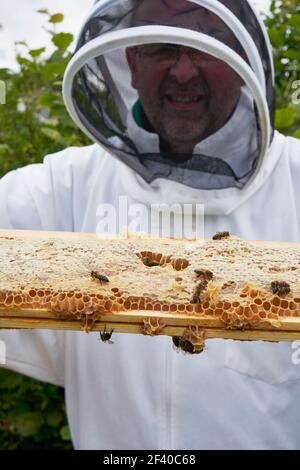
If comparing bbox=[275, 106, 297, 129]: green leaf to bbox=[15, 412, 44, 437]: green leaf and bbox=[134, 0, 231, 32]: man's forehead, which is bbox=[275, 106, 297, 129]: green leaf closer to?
bbox=[134, 0, 231, 32]: man's forehead

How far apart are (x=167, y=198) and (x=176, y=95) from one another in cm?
40

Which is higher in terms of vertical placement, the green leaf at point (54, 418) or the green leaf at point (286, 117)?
the green leaf at point (286, 117)

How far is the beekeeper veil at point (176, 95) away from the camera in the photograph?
83.0 inches

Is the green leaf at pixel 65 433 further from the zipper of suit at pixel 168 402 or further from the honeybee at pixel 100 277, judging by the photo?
the honeybee at pixel 100 277

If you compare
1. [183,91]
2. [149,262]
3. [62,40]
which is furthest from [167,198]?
[62,40]

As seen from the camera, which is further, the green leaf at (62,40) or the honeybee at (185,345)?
the green leaf at (62,40)

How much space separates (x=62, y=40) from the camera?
298cm

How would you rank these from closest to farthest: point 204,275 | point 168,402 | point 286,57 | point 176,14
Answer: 1. point 204,275
2. point 176,14
3. point 168,402
4. point 286,57

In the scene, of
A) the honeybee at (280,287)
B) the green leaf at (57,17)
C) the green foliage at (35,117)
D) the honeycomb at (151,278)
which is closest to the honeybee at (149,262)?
the honeycomb at (151,278)

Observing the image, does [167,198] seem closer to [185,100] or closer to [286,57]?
[185,100]

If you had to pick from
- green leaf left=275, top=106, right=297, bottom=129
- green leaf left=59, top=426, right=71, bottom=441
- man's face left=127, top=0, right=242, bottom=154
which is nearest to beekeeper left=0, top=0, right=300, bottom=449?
man's face left=127, top=0, right=242, bottom=154

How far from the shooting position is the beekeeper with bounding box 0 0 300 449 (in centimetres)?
229

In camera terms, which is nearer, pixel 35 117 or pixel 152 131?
pixel 152 131
